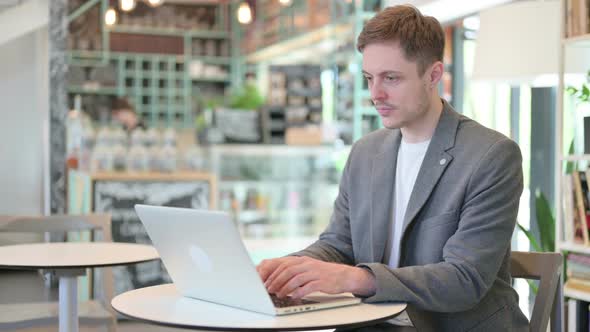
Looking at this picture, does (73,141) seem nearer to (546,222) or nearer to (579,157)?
(546,222)

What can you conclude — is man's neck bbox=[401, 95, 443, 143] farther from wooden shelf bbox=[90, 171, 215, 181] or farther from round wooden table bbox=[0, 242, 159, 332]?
wooden shelf bbox=[90, 171, 215, 181]

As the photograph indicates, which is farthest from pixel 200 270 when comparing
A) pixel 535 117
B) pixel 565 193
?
pixel 535 117

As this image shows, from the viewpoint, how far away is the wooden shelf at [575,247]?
3.45 metres

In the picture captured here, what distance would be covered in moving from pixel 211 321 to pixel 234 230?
0.19 meters

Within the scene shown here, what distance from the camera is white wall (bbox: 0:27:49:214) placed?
973 cm

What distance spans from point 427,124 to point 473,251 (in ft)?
1.32

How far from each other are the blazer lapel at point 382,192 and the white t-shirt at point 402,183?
0.02 meters

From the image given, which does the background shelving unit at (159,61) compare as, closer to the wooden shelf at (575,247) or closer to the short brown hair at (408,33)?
the wooden shelf at (575,247)

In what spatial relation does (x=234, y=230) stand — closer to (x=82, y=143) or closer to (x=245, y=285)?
(x=245, y=285)

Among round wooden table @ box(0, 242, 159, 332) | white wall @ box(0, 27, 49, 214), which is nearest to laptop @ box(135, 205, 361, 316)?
round wooden table @ box(0, 242, 159, 332)

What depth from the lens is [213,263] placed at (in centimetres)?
176

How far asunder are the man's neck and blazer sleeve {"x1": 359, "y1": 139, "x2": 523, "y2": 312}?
0.65ft

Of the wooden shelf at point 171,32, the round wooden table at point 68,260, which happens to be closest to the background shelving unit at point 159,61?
the wooden shelf at point 171,32

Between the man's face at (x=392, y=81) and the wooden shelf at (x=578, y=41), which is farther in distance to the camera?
the wooden shelf at (x=578, y=41)
